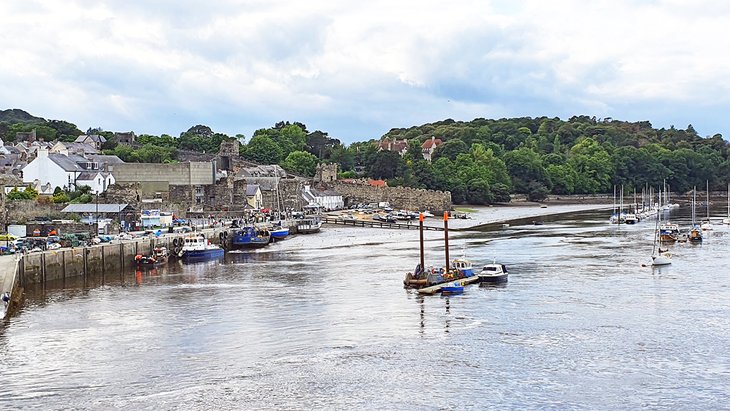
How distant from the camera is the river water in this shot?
939 inches

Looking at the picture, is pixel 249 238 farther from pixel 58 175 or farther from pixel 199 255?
pixel 58 175

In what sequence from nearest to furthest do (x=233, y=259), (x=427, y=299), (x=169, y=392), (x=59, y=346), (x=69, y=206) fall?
(x=169, y=392) → (x=59, y=346) → (x=427, y=299) → (x=233, y=259) → (x=69, y=206)

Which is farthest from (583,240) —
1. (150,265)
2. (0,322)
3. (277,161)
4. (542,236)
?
(277,161)

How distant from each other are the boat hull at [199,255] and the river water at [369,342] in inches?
250

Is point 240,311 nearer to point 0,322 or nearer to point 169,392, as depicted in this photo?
point 0,322

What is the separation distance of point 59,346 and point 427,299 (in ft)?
48.2

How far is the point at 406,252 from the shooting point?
58.2 metres

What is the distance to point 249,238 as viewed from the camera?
64.4 meters

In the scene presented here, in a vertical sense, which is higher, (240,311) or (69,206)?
(69,206)

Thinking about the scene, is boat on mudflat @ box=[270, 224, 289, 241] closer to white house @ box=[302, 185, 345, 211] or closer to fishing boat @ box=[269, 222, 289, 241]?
fishing boat @ box=[269, 222, 289, 241]

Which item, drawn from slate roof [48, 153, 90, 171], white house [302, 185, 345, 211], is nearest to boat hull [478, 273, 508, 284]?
slate roof [48, 153, 90, 171]

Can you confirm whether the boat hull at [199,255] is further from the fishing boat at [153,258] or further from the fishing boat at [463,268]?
the fishing boat at [463,268]

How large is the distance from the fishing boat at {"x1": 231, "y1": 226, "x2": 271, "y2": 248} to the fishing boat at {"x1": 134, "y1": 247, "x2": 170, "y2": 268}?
10879 mm

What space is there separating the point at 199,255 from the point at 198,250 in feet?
1.04
